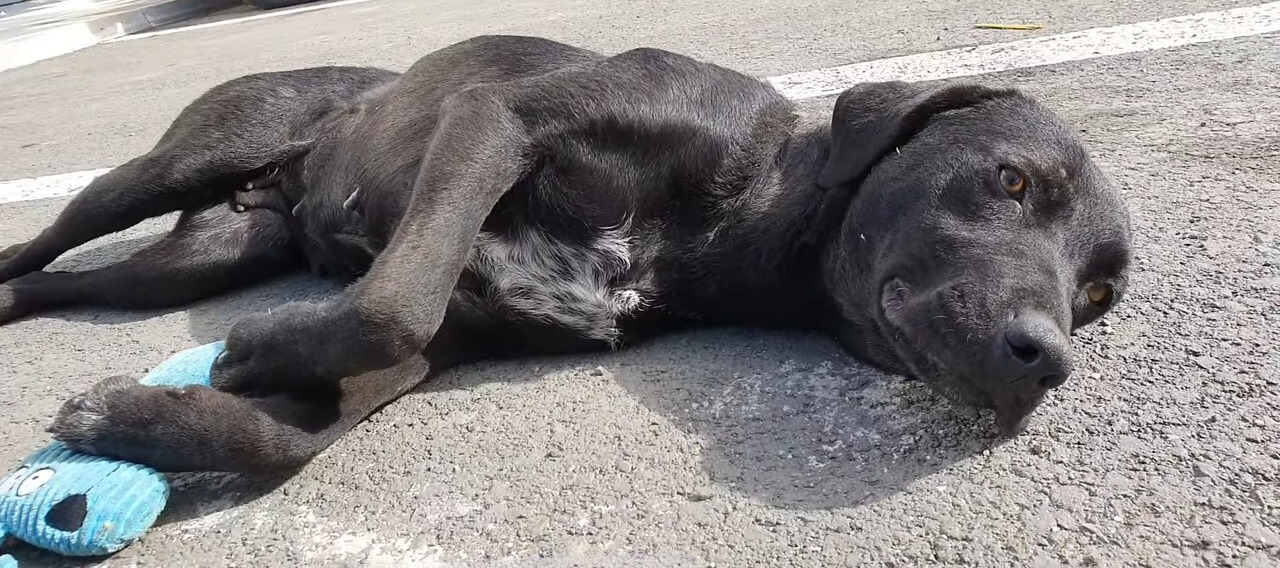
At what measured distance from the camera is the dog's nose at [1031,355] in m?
1.98

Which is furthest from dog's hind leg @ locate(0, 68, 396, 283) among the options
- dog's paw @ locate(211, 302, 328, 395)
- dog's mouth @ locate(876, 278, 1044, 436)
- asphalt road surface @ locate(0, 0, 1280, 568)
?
dog's mouth @ locate(876, 278, 1044, 436)

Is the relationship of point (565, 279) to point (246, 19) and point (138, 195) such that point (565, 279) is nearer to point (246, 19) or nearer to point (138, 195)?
point (138, 195)

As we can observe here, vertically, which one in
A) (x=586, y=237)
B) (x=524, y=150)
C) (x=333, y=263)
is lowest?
(x=333, y=263)

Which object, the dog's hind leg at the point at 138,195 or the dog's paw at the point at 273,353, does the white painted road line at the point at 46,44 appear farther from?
the dog's paw at the point at 273,353

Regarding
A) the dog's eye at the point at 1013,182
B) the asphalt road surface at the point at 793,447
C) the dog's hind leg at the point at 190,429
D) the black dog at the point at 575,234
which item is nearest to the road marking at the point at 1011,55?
the asphalt road surface at the point at 793,447

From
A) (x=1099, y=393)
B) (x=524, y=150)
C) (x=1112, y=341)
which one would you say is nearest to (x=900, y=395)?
(x=1099, y=393)

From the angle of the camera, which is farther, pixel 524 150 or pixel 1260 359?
pixel 524 150

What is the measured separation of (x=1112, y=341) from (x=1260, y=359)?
1.11ft

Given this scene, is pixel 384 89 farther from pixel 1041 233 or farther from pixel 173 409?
pixel 1041 233

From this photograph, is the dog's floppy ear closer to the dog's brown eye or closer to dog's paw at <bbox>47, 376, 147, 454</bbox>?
the dog's brown eye

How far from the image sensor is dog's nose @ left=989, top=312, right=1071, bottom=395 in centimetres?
198

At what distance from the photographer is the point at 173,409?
212 centimetres

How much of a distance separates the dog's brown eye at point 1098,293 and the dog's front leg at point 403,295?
5.25ft

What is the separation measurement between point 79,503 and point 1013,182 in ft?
7.69
